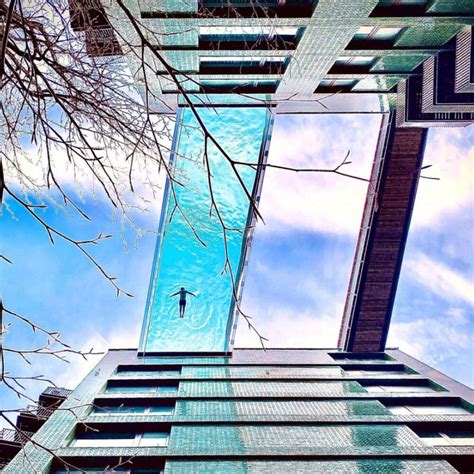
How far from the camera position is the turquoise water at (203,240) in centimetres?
1166

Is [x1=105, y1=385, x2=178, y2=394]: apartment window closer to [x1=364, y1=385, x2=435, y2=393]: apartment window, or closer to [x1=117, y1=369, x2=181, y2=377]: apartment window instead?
[x1=117, y1=369, x2=181, y2=377]: apartment window

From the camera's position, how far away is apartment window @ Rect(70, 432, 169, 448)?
867 cm

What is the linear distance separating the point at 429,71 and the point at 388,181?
9.99 ft

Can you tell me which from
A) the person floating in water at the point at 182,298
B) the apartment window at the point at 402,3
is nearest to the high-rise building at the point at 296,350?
the apartment window at the point at 402,3

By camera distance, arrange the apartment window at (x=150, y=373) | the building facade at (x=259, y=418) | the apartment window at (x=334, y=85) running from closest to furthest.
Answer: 1. the building facade at (x=259, y=418)
2. the apartment window at (x=334, y=85)
3. the apartment window at (x=150, y=373)

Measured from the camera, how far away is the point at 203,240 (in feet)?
42.5

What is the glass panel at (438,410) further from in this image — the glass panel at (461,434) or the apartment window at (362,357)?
the apartment window at (362,357)

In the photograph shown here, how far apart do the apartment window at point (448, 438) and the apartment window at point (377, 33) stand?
862cm

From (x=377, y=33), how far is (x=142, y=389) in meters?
10.4

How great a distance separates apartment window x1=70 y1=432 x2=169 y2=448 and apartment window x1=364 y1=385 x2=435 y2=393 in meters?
5.95

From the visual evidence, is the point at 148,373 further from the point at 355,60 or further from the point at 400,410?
the point at 355,60

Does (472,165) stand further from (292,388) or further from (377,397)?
(292,388)

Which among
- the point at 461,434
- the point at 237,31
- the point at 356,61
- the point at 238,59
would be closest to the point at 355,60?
the point at 356,61

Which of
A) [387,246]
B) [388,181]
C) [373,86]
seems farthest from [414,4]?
[387,246]
